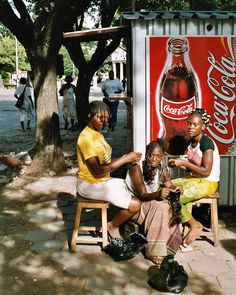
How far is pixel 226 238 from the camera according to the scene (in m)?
5.07

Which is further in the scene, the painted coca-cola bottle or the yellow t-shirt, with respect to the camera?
the painted coca-cola bottle

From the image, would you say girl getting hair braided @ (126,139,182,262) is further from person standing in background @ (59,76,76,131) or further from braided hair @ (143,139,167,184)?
Result: person standing in background @ (59,76,76,131)

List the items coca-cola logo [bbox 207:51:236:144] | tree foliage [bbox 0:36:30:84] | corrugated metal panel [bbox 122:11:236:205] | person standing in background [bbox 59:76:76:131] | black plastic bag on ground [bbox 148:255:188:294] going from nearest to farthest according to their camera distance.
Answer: black plastic bag on ground [bbox 148:255:188:294] < corrugated metal panel [bbox 122:11:236:205] < coca-cola logo [bbox 207:51:236:144] < person standing in background [bbox 59:76:76:131] < tree foliage [bbox 0:36:30:84]

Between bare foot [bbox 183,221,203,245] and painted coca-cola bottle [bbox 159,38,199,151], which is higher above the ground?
painted coca-cola bottle [bbox 159,38,199,151]

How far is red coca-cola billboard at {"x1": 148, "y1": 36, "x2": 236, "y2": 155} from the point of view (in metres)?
5.32

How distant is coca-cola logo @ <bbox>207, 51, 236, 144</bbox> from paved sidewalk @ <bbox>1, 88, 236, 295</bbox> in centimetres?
116

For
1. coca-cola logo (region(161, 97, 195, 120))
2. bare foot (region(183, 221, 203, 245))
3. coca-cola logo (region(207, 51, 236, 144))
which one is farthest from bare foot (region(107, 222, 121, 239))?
coca-cola logo (region(207, 51, 236, 144))

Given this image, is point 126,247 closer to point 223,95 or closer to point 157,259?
point 157,259

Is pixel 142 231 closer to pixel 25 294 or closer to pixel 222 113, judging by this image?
pixel 25 294

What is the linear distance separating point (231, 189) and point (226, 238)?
2.72 feet

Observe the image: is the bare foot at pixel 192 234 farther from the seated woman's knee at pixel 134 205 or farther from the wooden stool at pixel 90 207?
the wooden stool at pixel 90 207

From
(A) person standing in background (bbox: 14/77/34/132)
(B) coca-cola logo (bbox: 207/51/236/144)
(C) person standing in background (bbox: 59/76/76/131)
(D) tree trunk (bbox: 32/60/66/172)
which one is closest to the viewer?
(B) coca-cola logo (bbox: 207/51/236/144)

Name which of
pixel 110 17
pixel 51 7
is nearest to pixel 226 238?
pixel 51 7

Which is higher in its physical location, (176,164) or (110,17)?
(110,17)
